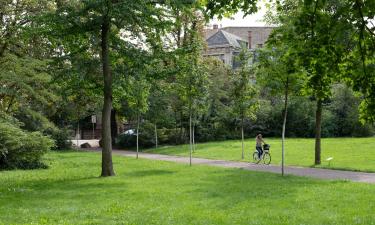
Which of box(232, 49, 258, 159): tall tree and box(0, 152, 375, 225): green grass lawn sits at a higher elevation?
box(232, 49, 258, 159): tall tree

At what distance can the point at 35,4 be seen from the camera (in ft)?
94.7

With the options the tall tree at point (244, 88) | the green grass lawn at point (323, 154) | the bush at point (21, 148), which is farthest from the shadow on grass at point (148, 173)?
the tall tree at point (244, 88)

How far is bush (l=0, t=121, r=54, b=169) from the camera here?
2358 cm

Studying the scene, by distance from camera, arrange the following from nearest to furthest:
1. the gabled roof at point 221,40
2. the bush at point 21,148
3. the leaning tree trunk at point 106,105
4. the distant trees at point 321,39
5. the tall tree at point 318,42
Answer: the distant trees at point 321,39 < the tall tree at point 318,42 < the leaning tree trunk at point 106,105 < the bush at point 21,148 < the gabled roof at point 221,40

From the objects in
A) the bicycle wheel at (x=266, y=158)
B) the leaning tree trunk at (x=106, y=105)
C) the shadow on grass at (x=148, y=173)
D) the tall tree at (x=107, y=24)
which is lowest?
the shadow on grass at (x=148, y=173)

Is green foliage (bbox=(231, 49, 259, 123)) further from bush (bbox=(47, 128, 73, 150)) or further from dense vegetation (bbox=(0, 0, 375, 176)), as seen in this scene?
bush (bbox=(47, 128, 73, 150))

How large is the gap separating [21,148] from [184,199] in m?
13.4

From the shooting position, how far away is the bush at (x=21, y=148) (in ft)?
77.4

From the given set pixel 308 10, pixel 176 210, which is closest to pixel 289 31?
pixel 308 10

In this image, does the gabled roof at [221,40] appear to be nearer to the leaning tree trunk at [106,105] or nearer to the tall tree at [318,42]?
the leaning tree trunk at [106,105]

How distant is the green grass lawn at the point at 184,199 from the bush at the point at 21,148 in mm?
2479

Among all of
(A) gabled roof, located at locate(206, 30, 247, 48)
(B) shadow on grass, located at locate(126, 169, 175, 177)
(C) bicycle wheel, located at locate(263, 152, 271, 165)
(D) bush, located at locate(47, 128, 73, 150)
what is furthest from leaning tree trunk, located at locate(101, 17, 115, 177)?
(A) gabled roof, located at locate(206, 30, 247, 48)

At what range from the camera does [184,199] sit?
555 inches

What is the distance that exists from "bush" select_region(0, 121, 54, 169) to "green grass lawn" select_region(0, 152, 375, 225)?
2.48 m
